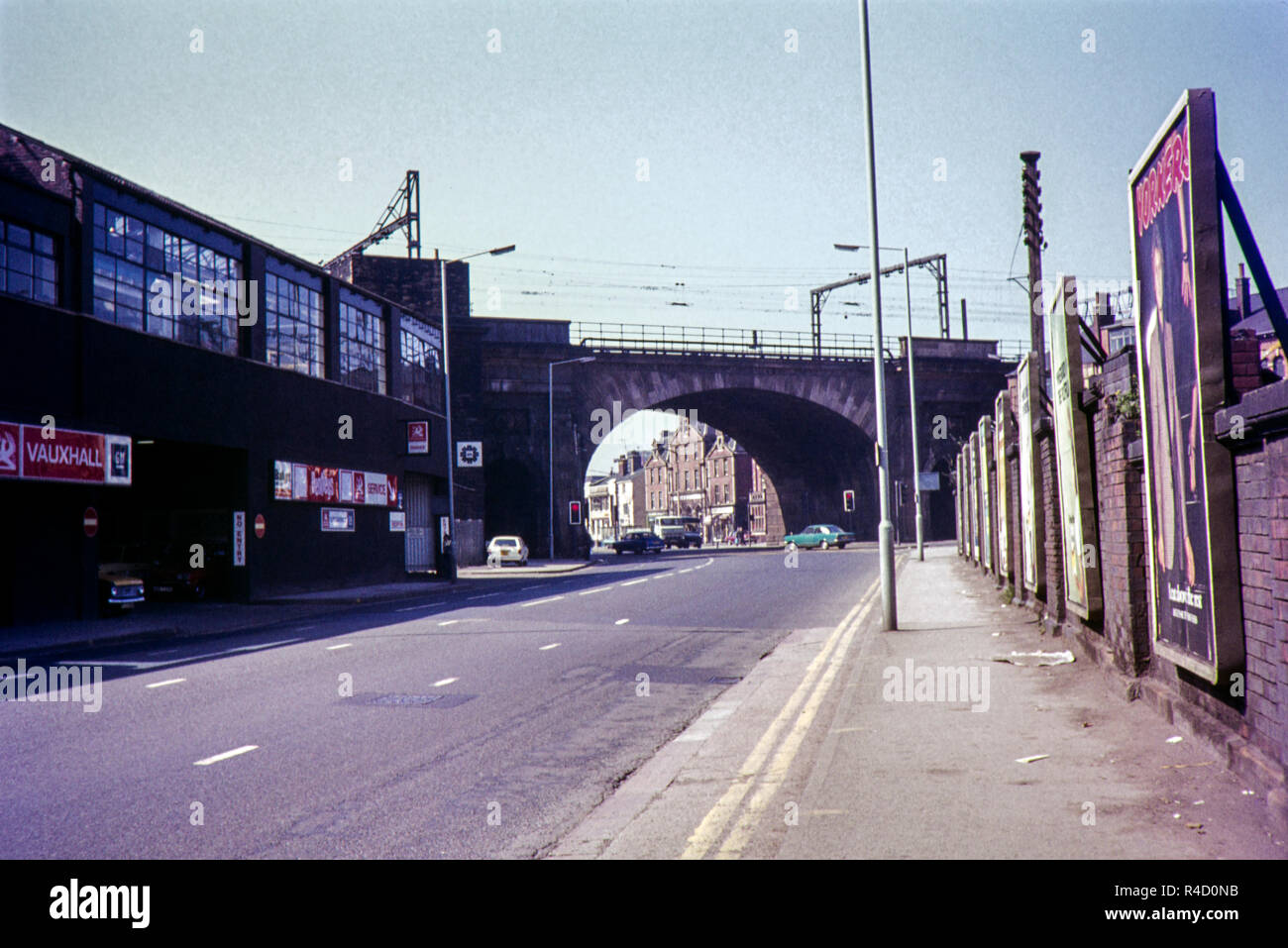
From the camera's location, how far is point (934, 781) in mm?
6199

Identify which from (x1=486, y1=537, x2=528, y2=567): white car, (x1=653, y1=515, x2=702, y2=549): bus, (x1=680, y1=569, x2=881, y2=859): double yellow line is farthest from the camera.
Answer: (x1=653, y1=515, x2=702, y2=549): bus

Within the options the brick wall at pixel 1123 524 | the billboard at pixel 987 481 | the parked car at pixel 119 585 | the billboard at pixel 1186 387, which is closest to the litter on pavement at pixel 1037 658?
the brick wall at pixel 1123 524

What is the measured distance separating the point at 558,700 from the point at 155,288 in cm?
1964

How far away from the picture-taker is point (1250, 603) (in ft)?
17.5

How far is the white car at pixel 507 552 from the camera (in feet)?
166

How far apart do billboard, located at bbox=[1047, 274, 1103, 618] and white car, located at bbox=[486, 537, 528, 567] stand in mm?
41062

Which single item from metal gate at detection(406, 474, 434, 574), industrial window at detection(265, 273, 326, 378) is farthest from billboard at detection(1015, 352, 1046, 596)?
metal gate at detection(406, 474, 434, 574)

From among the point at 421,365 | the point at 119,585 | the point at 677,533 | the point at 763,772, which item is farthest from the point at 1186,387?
the point at 677,533

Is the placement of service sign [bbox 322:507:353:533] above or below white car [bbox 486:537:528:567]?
above

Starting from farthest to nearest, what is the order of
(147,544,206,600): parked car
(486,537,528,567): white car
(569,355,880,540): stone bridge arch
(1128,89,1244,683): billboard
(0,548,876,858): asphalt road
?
1. (569,355,880,540): stone bridge arch
2. (486,537,528,567): white car
3. (147,544,206,600): parked car
4. (0,548,876,858): asphalt road
5. (1128,89,1244,683): billboard

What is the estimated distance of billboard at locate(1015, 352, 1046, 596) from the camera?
13.5 meters

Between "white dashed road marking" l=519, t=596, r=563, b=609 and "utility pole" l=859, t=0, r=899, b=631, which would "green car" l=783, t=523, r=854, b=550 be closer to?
"white dashed road marking" l=519, t=596, r=563, b=609

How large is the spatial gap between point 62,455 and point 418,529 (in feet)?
75.8
